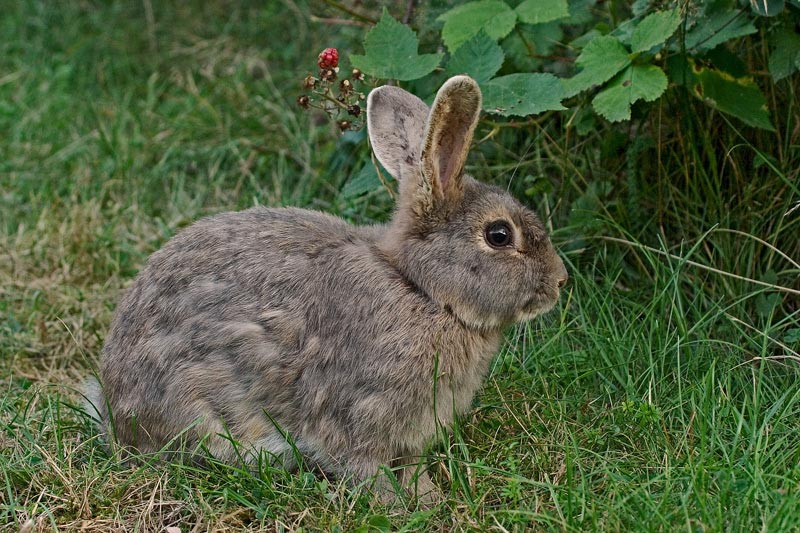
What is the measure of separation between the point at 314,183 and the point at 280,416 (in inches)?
83.6

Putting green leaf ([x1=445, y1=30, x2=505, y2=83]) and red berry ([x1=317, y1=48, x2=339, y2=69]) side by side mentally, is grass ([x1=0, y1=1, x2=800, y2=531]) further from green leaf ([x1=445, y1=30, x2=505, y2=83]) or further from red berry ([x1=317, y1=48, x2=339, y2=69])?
red berry ([x1=317, y1=48, x2=339, y2=69])

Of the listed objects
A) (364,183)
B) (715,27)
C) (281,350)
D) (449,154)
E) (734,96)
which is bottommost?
(281,350)

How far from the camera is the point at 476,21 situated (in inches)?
176

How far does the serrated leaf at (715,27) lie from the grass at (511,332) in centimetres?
39

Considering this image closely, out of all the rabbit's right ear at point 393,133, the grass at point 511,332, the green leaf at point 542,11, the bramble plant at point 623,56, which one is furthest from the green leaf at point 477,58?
the grass at point 511,332

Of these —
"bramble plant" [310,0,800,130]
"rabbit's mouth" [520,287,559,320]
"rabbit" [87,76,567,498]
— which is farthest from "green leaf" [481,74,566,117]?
"rabbit's mouth" [520,287,559,320]

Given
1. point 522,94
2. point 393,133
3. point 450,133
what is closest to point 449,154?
point 450,133

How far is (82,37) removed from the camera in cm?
741

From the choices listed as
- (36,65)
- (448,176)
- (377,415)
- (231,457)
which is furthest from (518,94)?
(36,65)

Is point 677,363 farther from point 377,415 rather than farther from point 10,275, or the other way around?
point 10,275

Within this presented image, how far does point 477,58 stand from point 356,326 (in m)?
1.25

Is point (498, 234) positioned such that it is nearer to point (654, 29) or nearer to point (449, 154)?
point (449, 154)

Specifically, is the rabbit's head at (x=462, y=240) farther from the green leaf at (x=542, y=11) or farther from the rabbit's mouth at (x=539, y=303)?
the green leaf at (x=542, y=11)

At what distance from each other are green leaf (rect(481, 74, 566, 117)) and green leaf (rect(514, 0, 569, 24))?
224mm
